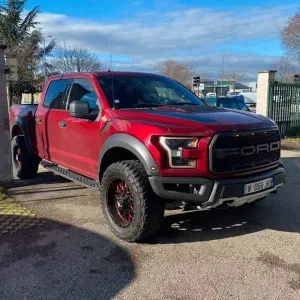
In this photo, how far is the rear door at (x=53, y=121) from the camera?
567cm

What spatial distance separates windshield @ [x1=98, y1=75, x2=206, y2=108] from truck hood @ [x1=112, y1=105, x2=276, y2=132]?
1.13 ft

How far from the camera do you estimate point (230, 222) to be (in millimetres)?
4988

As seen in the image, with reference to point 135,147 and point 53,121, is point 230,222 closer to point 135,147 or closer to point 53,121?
point 135,147

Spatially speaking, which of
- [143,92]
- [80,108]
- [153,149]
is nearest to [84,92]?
[80,108]

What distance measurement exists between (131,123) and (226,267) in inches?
→ 69.3

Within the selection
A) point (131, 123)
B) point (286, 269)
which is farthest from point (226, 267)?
point (131, 123)

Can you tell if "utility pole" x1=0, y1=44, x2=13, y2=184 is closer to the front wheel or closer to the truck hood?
the front wheel

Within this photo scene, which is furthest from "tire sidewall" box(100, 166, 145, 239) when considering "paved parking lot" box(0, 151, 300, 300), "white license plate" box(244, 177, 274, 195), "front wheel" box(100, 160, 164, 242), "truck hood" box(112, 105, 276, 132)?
"white license plate" box(244, 177, 274, 195)

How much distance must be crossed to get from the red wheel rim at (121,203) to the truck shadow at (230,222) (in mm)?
416

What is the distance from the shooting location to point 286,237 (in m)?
4.47

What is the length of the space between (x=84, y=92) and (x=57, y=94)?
0.96 meters

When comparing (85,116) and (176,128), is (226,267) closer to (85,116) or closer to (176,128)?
(176,128)

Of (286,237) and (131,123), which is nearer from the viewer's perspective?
(131,123)

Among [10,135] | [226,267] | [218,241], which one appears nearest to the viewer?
[226,267]
